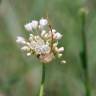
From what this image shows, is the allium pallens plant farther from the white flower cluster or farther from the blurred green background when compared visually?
the blurred green background

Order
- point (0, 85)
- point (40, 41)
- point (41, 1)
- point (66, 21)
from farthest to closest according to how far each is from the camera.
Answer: point (66, 21) → point (41, 1) → point (0, 85) → point (40, 41)

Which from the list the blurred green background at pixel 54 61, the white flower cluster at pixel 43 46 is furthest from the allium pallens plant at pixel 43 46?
the blurred green background at pixel 54 61

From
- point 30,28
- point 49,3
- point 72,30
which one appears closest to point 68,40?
point 72,30

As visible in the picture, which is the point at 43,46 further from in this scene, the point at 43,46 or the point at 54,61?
the point at 54,61

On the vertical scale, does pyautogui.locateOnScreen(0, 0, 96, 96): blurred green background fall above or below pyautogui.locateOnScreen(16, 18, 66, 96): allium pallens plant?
above

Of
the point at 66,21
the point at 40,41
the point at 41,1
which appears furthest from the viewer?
the point at 66,21

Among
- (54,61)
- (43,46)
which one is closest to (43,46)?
(43,46)

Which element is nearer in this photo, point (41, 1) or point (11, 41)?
point (41, 1)

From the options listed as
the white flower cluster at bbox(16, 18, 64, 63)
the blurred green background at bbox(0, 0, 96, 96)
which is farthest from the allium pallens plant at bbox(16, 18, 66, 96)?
the blurred green background at bbox(0, 0, 96, 96)

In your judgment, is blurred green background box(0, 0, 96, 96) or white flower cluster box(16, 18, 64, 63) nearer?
white flower cluster box(16, 18, 64, 63)

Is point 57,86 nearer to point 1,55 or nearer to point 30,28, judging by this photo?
point 1,55
